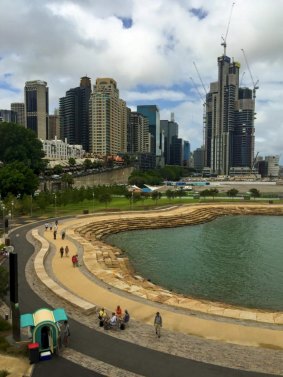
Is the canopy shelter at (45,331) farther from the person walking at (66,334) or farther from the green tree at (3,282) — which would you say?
the green tree at (3,282)

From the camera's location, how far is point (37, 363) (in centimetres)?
1914

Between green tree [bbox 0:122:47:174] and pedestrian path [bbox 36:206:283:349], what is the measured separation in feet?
294

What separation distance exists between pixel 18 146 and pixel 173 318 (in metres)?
104

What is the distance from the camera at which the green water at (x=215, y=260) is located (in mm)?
35469

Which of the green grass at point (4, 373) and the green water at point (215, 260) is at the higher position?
the green grass at point (4, 373)

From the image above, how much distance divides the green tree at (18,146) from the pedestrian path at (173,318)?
8966 cm

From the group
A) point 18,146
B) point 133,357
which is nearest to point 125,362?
point 133,357

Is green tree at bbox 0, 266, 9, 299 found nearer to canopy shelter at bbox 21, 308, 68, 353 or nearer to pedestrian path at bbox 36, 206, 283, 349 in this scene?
canopy shelter at bbox 21, 308, 68, 353

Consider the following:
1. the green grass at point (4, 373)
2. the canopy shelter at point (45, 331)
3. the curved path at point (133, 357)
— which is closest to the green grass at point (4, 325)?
the canopy shelter at point (45, 331)

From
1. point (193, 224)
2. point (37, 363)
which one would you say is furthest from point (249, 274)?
point (193, 224)

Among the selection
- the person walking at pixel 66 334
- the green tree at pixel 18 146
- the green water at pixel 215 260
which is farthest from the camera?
the green tree at pixel 18 146

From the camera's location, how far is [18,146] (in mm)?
118625

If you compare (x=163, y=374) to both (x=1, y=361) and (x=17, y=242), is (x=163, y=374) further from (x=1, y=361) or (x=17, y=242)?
(x=17, y=242)

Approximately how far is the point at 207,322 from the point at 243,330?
2315 mm
